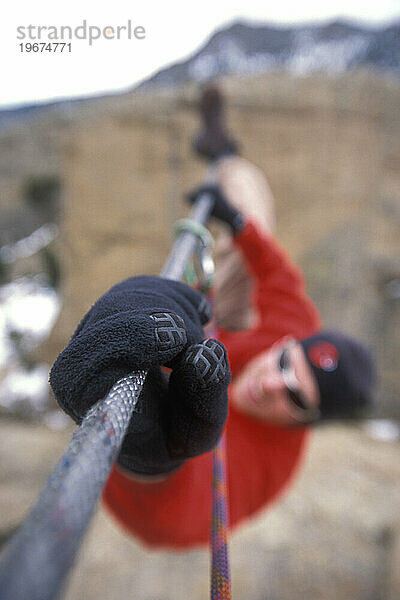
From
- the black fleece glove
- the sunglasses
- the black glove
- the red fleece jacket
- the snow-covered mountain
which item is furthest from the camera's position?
the snow-covered mountain

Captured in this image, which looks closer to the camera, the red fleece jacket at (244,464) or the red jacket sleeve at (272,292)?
the red fleece jacket at (244,464)

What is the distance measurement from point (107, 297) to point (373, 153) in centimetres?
176

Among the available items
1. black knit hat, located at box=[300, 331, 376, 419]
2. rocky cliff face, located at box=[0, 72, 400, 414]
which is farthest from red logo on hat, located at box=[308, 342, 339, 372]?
rocky cliff face, located at box=[0, 72, 400, 414]

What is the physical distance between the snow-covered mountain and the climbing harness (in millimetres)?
1288

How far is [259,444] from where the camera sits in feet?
2.42

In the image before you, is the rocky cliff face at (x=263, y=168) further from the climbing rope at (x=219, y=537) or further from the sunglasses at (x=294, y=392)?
the climbing rope at (x=219, y=537)

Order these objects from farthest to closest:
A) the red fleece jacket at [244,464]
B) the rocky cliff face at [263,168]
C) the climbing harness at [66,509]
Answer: the rocky cliff face at [263,168], the red fleece jacket at [244,464], the climbing harness at [66,509]

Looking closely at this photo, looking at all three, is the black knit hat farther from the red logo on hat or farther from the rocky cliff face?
the rocky cliff face

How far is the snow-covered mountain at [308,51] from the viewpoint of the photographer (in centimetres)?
142

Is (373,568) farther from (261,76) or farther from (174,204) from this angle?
(261,76)

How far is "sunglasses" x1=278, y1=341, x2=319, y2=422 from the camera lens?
667 mm

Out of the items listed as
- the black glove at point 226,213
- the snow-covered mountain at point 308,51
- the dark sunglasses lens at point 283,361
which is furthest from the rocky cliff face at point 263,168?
the dark sunglasses lens at point 283,361

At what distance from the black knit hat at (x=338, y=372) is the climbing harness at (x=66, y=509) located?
1.51 ft

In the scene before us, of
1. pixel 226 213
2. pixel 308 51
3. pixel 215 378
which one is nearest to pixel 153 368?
pixel 215 378
